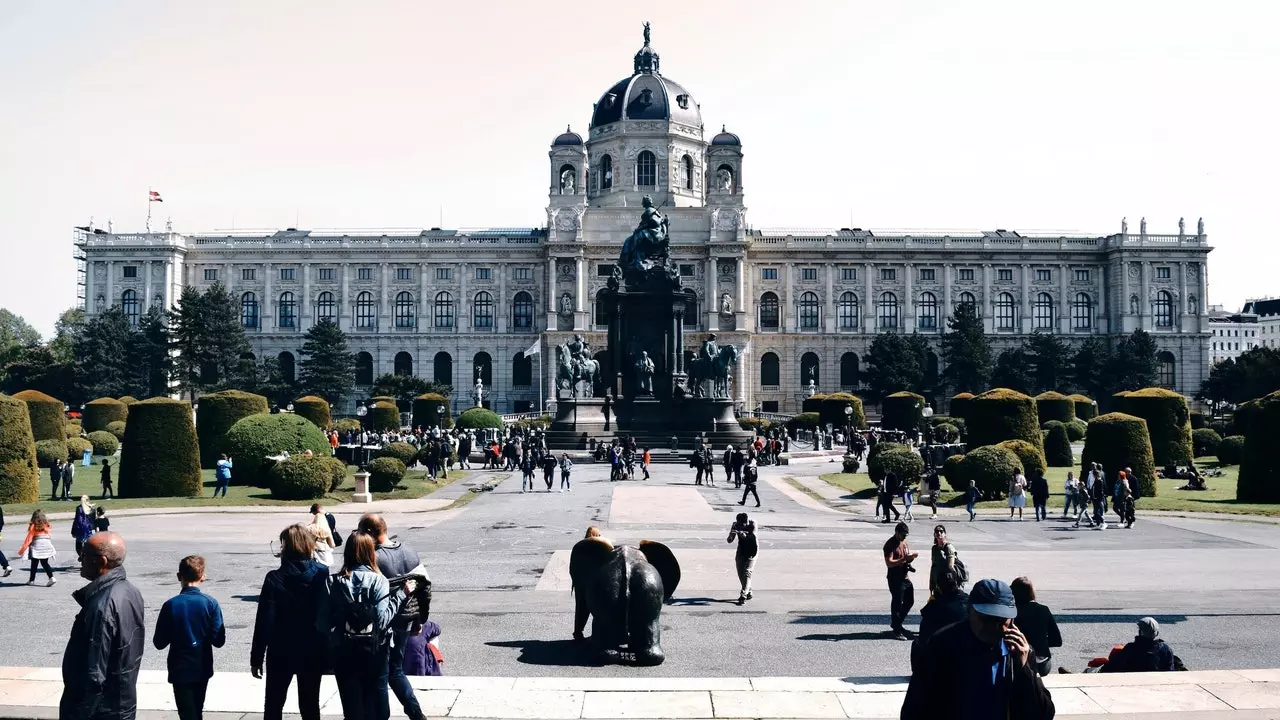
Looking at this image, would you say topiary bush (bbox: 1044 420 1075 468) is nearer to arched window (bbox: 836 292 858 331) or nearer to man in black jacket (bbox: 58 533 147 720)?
man in black jacket (bbox: 58 533 147 720)

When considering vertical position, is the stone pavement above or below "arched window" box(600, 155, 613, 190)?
below

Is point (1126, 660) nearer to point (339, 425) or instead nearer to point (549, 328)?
point (339, 425)

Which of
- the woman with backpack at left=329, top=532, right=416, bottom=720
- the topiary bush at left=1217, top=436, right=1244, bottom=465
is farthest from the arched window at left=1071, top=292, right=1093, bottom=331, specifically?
the woman with backpack at left=329, top=532, right=416, bottom=720

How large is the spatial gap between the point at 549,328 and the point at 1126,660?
89777 millimetres

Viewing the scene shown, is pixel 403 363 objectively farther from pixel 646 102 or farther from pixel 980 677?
pixel 980 677

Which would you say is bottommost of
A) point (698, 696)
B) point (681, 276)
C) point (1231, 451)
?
point (698, 696)

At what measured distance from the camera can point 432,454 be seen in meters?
38.3

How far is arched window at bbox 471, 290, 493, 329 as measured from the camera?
10400cm

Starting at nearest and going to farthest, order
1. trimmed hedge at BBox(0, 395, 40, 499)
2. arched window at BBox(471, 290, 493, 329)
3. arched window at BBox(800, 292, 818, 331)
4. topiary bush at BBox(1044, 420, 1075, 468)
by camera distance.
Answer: trimmed hedge at BBox(0, 395, 40, 499)
topiary bush at BBox(1044, 420, 1075, 468)
arched window at BBox(800, 292, 818, 331)
arched window at BBox(471, 290, 493, 329)

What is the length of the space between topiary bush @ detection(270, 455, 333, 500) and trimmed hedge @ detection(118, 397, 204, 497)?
3001 mm

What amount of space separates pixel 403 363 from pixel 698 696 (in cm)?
9755

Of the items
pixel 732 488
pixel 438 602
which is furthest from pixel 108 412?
pixel 438 602

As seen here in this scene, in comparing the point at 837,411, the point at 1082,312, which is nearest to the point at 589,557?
the point at 837,411

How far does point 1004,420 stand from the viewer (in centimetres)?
3853
